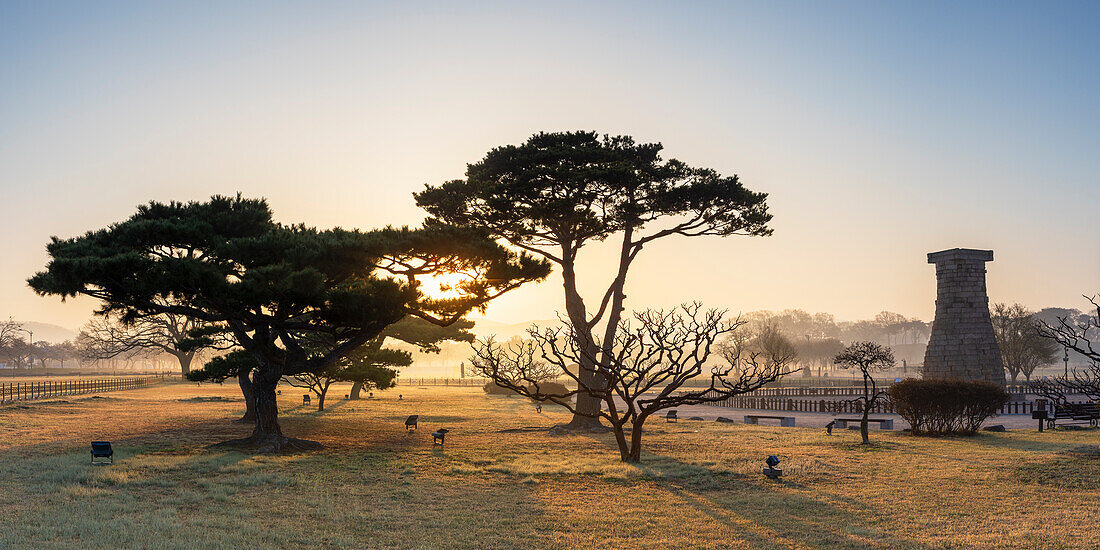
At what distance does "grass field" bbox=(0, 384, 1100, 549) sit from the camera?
435 inches

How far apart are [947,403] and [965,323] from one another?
17314 mm

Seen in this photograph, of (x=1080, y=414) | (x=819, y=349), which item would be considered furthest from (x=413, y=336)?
(x=819, y=349)

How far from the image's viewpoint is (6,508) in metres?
12.7

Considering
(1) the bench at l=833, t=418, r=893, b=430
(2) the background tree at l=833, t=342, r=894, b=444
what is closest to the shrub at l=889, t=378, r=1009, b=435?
(2) the background tree at l=833, t=342, r=894, b=444

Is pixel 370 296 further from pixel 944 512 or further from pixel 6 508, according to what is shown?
pixel 944 512

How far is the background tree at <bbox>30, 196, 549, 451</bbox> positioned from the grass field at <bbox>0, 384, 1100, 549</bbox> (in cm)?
387

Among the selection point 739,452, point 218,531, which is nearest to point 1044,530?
point 739,452

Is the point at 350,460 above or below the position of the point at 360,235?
below

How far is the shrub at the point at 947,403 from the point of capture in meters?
26.8

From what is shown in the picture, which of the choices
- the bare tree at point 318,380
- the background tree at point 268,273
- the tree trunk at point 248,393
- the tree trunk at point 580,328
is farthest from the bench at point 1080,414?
the tree trunk at point 248,393

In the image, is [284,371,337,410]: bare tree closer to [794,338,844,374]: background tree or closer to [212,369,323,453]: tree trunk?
[212,369,323,453]: tree trunk

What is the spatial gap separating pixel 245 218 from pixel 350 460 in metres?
8.26

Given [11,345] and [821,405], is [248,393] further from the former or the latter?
[11,345]

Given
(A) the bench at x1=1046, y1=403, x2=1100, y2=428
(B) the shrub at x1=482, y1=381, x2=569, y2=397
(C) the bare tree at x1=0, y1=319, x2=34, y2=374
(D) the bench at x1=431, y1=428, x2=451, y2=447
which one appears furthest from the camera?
(C) the bare tree at x1=0, y1=319, x2=34, y2=374
